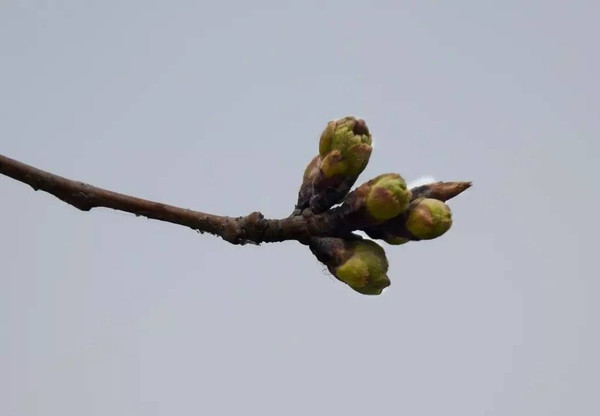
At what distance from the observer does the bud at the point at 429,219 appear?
118 inches

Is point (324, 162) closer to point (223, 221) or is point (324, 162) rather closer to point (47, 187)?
point (223, 221)

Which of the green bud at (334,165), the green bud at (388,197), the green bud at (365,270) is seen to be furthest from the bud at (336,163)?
the green bud at (365,270)

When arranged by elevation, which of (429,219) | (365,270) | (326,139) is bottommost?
(365,270)

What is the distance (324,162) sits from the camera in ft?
10.5

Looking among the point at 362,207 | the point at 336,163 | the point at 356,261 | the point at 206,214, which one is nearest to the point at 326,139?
the point at 336,163

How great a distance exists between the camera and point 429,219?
118 inches

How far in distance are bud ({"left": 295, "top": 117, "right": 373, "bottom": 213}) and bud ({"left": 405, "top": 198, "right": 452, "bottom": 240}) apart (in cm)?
32

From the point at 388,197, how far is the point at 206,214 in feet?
2.44

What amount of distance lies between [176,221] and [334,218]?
0.76 metres

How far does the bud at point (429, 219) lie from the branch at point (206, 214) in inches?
4.2

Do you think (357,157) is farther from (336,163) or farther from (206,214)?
(206,214)

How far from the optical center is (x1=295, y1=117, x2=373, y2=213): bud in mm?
3080

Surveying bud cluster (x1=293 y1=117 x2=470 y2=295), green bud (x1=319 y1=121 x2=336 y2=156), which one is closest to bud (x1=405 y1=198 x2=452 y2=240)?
bud cluster (x1=293 y1=117 x2=470 y2=295)

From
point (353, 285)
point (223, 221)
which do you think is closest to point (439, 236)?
point (353, 285)
